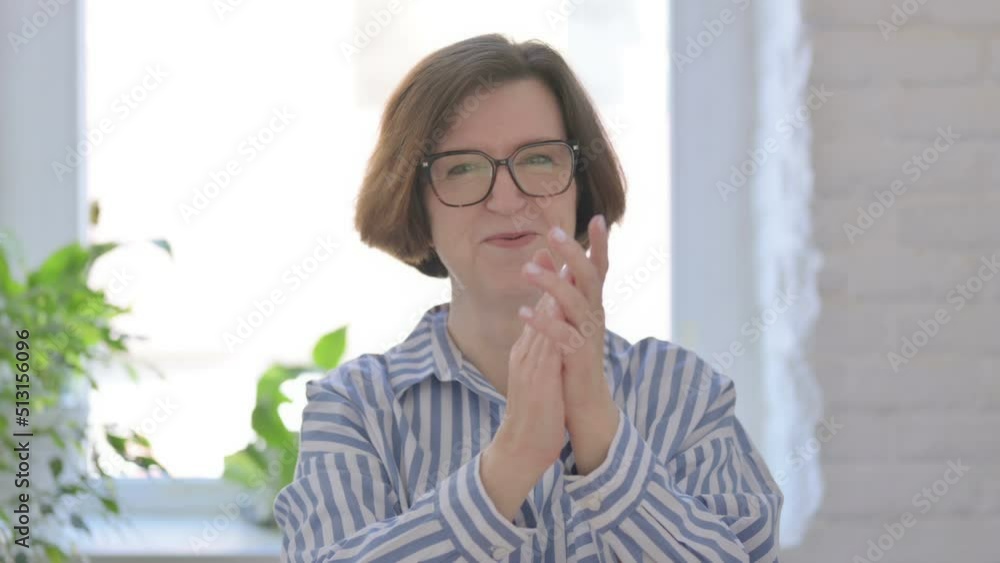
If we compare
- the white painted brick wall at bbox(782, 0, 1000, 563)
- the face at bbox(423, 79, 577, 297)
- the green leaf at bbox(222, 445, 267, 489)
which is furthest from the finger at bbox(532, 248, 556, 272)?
the green leaf at bbox(222, 445, 267, 489)

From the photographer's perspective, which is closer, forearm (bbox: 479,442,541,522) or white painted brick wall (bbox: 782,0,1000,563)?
forearm (bbox: 479,442,541,522)

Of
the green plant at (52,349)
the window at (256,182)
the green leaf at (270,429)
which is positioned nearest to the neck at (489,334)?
the green plant at (52,349)

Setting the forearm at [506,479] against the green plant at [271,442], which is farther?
the green plant at [271,442]

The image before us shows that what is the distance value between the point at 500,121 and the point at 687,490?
0.49m

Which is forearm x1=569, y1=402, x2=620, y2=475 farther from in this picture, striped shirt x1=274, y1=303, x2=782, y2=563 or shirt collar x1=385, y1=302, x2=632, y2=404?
shirt collar x1=385, y1=302, x2=632, y2=404

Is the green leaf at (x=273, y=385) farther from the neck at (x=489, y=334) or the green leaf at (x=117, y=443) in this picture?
the neck at (x=489, y=334)

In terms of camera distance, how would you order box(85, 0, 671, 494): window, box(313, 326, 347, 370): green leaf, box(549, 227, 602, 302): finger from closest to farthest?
box(549, 227, 602, 302): finger < box(313, 326, 347, 370): green leaf < box(85, 0, 671, 494): window

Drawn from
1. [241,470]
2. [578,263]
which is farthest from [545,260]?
[241,470]

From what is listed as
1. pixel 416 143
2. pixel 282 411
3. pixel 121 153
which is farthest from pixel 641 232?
pixel 121 153

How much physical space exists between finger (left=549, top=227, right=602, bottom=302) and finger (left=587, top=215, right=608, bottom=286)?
1cm

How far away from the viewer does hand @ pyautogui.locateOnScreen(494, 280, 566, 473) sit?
110 cm

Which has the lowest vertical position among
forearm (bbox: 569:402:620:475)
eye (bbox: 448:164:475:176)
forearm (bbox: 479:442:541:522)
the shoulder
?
forearm (bbox: 479:442:541:522)

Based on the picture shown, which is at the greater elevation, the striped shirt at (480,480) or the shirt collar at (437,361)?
the shirt collar at (437,361)

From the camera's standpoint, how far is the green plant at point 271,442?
6.52ft
